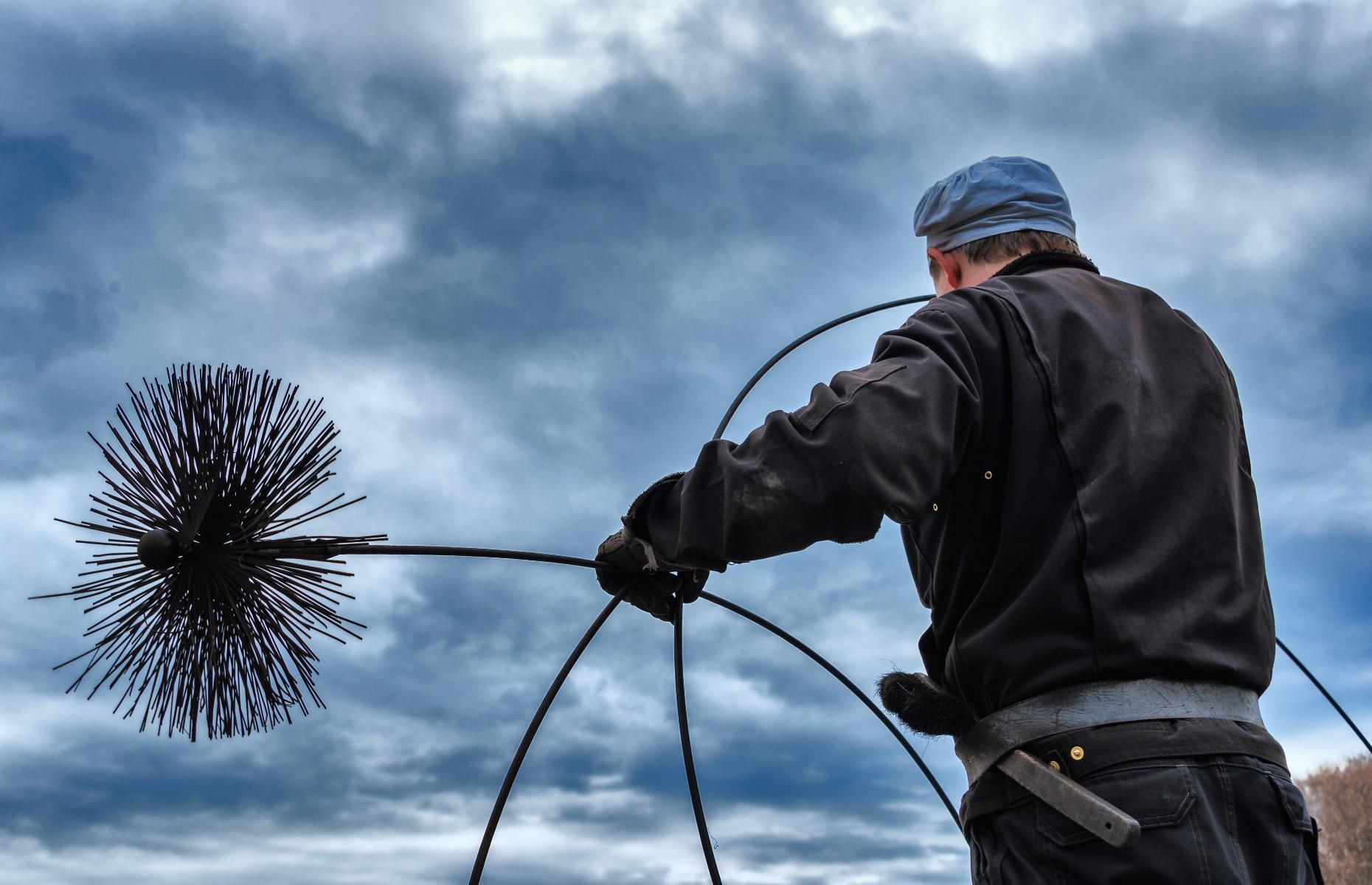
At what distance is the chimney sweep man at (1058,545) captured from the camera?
187 centimetres

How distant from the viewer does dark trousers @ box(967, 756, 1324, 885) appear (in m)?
1.78

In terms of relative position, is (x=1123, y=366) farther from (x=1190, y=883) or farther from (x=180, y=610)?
(x=180, y=610)

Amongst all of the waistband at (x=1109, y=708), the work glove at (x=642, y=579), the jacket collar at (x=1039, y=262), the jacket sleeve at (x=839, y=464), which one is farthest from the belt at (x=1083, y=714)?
the jacket collar at (x=1039, y=262)

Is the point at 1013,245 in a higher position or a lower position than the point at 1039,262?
higher

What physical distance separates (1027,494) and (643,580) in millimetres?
869

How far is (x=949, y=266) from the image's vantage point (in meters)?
2.65

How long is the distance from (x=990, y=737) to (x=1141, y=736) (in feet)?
0.85

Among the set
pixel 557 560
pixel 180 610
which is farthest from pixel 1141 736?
pixel 180 610

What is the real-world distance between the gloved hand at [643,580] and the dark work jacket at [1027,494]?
0.30 meters

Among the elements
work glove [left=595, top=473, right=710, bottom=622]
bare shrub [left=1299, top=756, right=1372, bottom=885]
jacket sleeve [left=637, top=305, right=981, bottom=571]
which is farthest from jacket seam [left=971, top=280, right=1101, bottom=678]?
bare shrub [left=1299, top=756, right=1372, bottom=885]

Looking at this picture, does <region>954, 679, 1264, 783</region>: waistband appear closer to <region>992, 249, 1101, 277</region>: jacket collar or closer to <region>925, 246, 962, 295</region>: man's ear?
<region>992, 249, 1101, 277</region>: jacket collar

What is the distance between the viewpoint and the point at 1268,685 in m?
2.08

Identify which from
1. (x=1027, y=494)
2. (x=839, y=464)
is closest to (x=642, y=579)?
(x=839, y=464)

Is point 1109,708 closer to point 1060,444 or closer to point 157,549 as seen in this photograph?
point 1060,444
